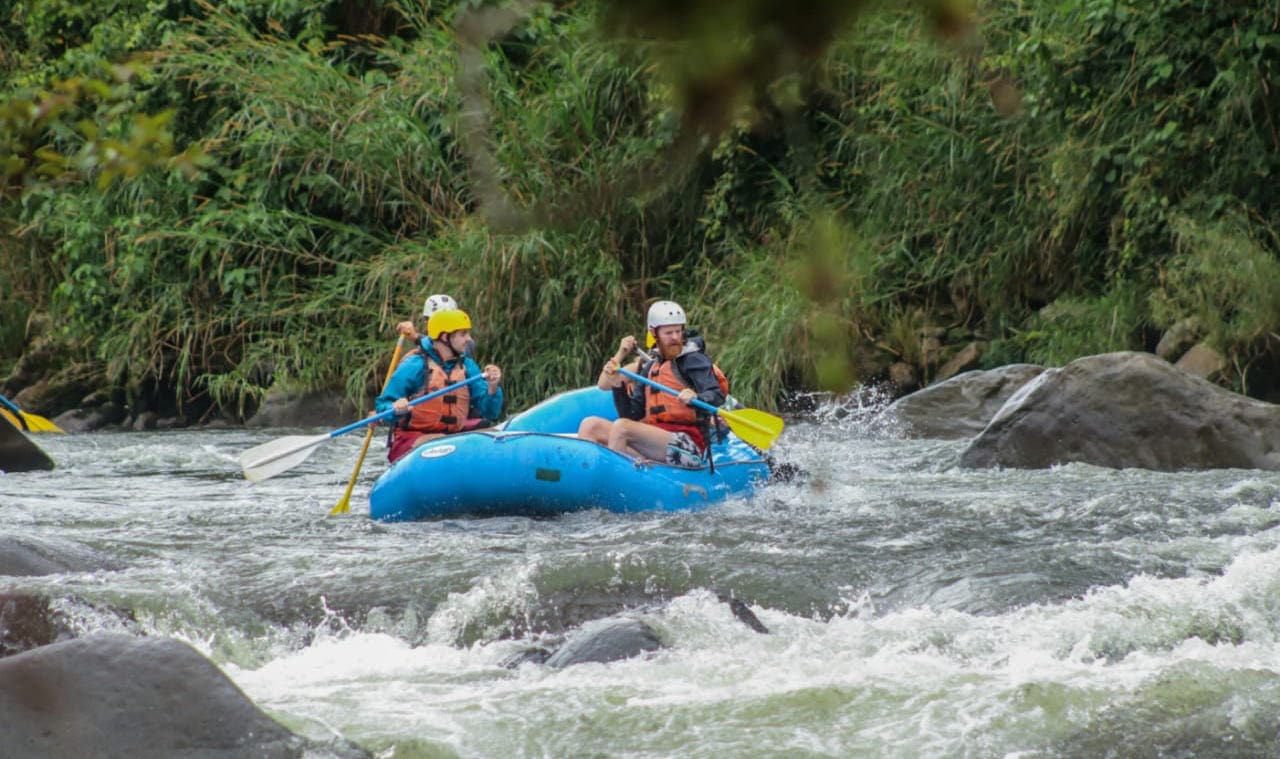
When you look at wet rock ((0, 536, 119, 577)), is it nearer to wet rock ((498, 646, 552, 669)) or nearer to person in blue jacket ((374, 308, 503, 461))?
wet rock ((498, 646, 552, 669))

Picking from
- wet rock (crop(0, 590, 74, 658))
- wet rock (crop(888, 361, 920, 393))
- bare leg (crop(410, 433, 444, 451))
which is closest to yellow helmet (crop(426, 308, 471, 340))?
bare leg (crop(410, 433, 444, 451))

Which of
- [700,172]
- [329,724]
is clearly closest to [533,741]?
[329,724]

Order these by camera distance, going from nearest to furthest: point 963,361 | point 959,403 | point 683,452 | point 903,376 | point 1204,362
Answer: point 683,452 < point 1204,362 < point 959,403 < point 903,376 < point 963,361

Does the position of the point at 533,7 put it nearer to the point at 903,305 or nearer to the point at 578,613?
the point at 578,613

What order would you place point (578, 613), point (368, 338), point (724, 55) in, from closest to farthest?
point (724, 55) → point (578, 613) → point (368, 338)

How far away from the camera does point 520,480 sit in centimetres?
632

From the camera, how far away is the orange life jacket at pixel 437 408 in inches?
284

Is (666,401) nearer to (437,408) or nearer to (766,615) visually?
(437,408)

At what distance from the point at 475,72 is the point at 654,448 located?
5.85 meters

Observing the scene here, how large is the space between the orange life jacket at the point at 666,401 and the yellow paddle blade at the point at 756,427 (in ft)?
0.75

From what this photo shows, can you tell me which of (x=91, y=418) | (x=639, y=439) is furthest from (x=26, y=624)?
(x=91, y=418)

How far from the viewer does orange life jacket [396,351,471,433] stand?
7.21m

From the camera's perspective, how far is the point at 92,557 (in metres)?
5.13

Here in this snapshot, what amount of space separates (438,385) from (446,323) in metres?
0.29
